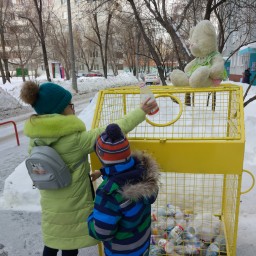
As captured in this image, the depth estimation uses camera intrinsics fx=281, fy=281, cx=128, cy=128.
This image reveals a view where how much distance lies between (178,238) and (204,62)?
70.7 inches

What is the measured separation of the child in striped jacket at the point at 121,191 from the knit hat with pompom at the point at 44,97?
43 cm

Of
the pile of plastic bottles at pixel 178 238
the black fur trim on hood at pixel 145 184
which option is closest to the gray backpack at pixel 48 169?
the black fur trim on hood at pixel 145 184

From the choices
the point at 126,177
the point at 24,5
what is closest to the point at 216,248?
the point at 126,177

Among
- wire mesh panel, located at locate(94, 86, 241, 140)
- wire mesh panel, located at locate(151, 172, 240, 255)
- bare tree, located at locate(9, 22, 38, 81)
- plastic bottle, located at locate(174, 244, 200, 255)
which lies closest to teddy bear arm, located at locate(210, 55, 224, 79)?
wire mesh panel, located at locate(94, 86, 241, 140)

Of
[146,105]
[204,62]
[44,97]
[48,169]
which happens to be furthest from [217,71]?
[48,169]

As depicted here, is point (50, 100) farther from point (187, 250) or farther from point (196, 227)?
point (196, 227)

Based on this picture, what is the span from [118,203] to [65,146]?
21.8 inches

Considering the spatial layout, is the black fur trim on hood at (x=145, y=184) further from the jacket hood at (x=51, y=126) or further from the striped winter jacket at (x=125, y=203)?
the jacket hood at (x=51, y=126)

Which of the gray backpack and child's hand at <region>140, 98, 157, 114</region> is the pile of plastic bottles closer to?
the gray backpack

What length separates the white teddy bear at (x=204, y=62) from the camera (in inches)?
97.4

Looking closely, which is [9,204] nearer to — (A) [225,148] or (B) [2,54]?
(A) [225,148]

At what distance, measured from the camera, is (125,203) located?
59.1 inches

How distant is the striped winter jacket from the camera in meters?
1.49

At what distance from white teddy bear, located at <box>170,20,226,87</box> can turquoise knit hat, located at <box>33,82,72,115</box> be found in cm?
120
